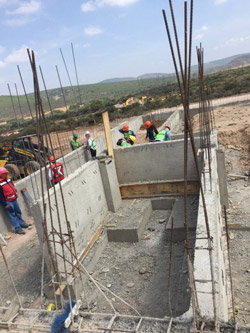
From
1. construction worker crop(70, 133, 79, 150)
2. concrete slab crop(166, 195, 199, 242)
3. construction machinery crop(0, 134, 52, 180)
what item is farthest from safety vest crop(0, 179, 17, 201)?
construction worker crop(70, 133, 79, 150)

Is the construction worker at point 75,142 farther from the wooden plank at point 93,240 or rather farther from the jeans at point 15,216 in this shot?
the wooden plank at point 93,240

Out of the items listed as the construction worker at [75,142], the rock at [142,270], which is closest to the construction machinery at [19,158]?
the construction worker at [75,142]

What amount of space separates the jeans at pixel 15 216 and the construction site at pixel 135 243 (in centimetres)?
27

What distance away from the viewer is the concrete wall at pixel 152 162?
299 inches

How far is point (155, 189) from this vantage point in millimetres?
7941

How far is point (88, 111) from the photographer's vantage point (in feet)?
119

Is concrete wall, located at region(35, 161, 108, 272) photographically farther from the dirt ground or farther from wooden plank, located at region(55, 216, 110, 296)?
the dirt ground

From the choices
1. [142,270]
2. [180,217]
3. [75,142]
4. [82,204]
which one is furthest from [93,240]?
[75,142]

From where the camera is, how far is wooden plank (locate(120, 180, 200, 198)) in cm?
770

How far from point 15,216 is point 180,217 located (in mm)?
4141

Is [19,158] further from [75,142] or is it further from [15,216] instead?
[15,216]

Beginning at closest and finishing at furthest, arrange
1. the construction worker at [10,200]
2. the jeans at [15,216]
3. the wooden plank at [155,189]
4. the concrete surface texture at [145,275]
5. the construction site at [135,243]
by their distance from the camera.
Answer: the construction site at [135,243], the concrete surface texture at [145,275], the construction worker at [10,200], the jeans at [15,216], the wooden plank at [155,189]

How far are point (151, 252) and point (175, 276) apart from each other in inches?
36.0

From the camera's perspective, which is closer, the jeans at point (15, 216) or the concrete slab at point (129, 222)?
the concrete slab at point (129, 222)
